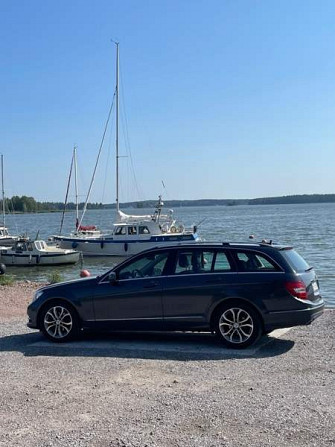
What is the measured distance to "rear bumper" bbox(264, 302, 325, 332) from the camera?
841 cm

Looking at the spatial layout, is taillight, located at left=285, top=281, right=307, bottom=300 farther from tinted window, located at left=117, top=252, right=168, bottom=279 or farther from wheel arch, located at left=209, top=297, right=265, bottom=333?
tinted window, located at left=117, top=252, right=168, bottom=279

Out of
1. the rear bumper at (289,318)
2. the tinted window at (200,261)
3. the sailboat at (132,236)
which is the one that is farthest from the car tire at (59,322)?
the sailboat at (132,236)

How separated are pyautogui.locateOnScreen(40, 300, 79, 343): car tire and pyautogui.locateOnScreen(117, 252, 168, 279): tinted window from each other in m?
0.97

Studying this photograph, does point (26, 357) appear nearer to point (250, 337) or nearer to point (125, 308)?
point (125, 308)

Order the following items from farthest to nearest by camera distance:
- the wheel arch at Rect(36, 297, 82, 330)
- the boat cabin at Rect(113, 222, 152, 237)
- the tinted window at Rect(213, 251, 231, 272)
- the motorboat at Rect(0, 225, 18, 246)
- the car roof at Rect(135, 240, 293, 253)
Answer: the motorboat at Rect(0, 225, 18, 246)
the boat cabin at Rect(113, 222, 152, 237)
the wheel arch at Rect(36, 297, 82, 330)
the car roof at Rect(135, 240, 293, 253)
the tinted window at Rect(213, 251, 231, 272)

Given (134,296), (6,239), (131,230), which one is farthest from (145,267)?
(6,239)

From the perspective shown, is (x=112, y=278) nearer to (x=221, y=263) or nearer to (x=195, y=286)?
(x=195, y=286)

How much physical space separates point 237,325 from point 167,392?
2362 mm

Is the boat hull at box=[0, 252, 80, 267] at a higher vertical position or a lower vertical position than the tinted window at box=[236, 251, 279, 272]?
lower

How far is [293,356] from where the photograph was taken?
26.4 feet

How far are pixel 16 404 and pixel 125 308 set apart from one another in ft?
9.82

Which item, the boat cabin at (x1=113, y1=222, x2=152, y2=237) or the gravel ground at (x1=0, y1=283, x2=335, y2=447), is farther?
the boat cabin at (x1=113, y1=222, x2=152, y2=237)

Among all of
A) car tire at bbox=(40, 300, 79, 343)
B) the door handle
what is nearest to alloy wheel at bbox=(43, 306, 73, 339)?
car tire at bbox=(40, 300, 79, 343)

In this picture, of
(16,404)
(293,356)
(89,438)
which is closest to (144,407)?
(89,438)
